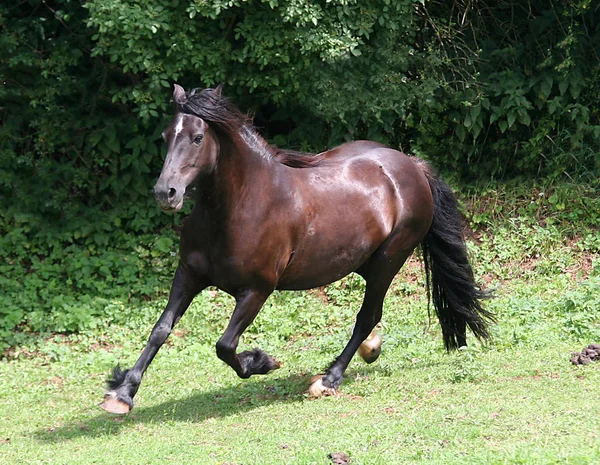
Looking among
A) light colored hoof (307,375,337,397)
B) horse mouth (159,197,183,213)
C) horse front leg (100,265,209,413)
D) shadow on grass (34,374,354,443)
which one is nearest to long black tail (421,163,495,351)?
shadow on grass (34,374,354,443)

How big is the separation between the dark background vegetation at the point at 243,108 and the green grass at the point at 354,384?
836 millimetres

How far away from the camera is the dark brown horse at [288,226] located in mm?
6207

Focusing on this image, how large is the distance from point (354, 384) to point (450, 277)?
1.34m

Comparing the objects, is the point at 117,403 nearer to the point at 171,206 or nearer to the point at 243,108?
the point at 171,206

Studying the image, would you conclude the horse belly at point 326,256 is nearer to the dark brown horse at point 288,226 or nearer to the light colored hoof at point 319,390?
the dark brown horse at point 288,226

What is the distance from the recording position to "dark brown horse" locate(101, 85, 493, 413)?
6207 mm

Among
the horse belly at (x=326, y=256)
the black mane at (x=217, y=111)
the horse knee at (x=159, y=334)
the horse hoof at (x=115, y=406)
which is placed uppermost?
the black mane at (x=217, y=111)

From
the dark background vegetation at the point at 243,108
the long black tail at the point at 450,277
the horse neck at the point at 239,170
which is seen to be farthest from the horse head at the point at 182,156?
the dark background vegetation at the point at 243,108

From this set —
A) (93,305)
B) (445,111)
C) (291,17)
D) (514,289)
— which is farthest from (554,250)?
(93,305)

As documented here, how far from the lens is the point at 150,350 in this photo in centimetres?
636

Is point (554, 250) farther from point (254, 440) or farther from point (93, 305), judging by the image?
point (254, 440)

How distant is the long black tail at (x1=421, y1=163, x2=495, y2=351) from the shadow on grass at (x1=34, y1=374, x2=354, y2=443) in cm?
106

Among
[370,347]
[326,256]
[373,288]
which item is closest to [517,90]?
[373,288]

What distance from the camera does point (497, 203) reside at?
11.8m
